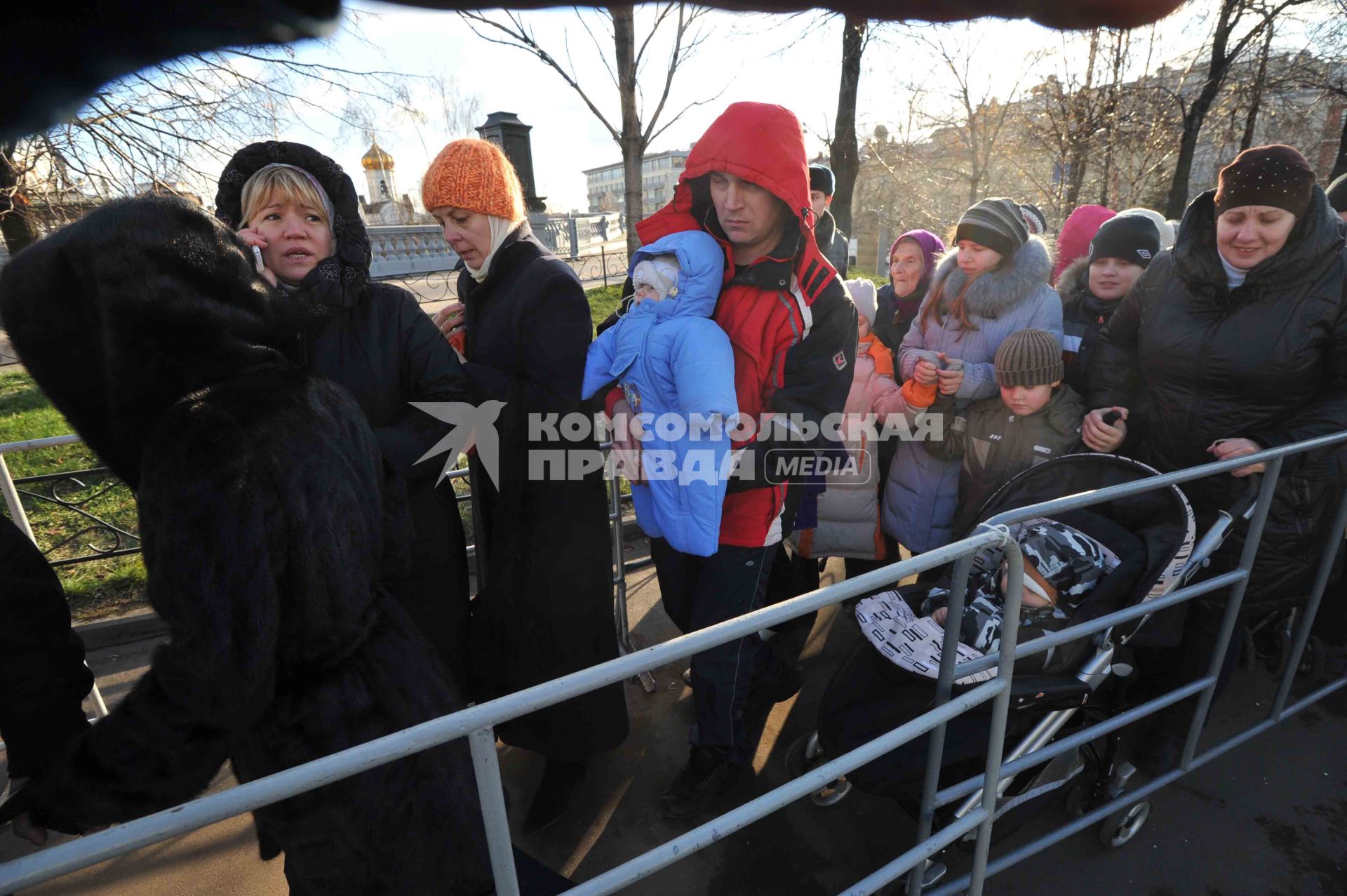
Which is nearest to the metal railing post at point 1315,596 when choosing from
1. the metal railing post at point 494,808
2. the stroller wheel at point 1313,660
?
the stroller wheel at point 1313,660

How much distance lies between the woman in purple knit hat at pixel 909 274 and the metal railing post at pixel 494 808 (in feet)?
9.99

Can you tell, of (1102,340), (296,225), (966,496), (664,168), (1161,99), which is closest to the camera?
(296,225)

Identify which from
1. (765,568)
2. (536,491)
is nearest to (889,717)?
(765,568)

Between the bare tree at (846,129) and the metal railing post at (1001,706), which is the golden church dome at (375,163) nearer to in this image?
the bare tree at (846,129)

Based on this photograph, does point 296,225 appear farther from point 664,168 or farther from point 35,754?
point 664,168

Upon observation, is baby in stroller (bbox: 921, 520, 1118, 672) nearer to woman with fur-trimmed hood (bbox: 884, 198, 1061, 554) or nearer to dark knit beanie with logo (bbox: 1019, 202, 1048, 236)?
woman with fur-trimmed hood (bbox: 884, 198, 1061, 554)

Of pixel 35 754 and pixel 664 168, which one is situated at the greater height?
pixel 664 168

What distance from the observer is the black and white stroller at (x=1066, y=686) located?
184 cm

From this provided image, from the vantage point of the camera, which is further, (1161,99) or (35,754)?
(1161,99)

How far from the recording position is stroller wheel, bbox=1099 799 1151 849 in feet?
7.10

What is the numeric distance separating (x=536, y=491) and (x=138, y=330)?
3.83 ft

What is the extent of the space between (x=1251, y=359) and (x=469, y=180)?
8.47 ft

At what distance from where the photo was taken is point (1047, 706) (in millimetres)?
1837

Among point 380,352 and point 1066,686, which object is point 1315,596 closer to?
point 1066,686
